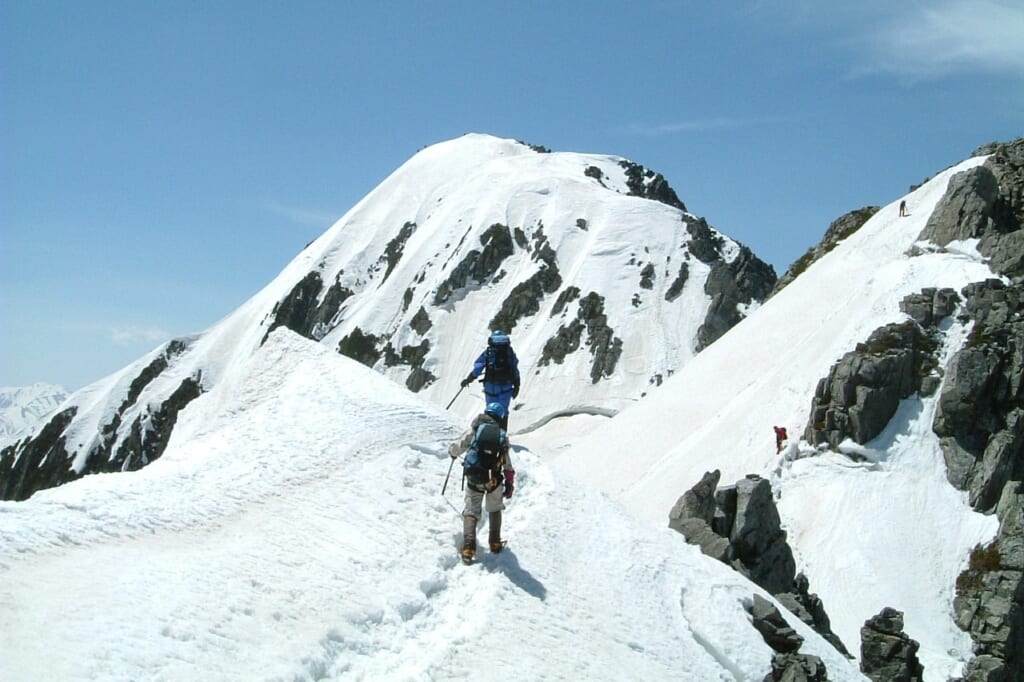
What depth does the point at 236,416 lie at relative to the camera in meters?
16.9

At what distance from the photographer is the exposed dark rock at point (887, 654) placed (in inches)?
700

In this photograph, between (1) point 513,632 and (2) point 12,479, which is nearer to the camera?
(1) point 513,632

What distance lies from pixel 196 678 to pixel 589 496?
28.9ft

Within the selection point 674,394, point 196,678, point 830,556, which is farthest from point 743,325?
point 196,678

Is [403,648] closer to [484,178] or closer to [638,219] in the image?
[638,219]

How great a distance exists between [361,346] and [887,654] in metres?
94.2

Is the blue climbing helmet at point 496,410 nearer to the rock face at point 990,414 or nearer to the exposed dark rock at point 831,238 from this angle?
the rock face at point 990,414

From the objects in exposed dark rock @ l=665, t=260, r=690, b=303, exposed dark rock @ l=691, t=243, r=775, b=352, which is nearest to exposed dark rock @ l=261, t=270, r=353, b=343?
exposed dark rock @ l=665, t=260, r=690, b=303

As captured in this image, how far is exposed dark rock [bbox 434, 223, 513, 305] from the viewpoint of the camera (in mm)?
108125

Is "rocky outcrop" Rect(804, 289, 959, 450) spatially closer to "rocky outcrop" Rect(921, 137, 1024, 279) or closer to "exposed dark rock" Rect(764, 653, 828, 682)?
"rocky outcrop" Rect(921, 137, 1024, 279)

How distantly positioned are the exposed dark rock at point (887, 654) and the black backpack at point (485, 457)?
964 cm

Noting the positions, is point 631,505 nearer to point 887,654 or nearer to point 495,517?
point 887,654

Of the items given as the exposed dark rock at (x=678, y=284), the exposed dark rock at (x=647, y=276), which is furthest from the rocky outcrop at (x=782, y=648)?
the exposed dark rock at (x=647, y=276)

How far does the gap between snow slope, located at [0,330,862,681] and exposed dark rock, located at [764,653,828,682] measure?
0.20 meters
